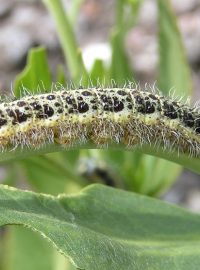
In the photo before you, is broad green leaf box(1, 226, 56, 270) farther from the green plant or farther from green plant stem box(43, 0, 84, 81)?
green plant stem box(43, 0, 84, 81)

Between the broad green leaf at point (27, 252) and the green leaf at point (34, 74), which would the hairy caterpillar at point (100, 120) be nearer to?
the green leaf at point (34, 74)

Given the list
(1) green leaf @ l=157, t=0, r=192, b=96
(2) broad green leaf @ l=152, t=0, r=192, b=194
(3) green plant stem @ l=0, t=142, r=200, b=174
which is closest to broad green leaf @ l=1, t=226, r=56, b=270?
(2) broad green leaf @ l=152, t=0, r=192, b=194

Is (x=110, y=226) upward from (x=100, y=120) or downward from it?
downward

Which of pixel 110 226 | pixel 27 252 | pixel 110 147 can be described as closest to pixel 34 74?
pixel 110 147

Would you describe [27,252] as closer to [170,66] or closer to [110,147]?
[170,66]

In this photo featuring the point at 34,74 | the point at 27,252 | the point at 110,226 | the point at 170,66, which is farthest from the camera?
the point at 27,252

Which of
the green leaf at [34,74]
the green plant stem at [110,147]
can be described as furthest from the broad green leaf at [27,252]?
the green plant stem at [110,147]
